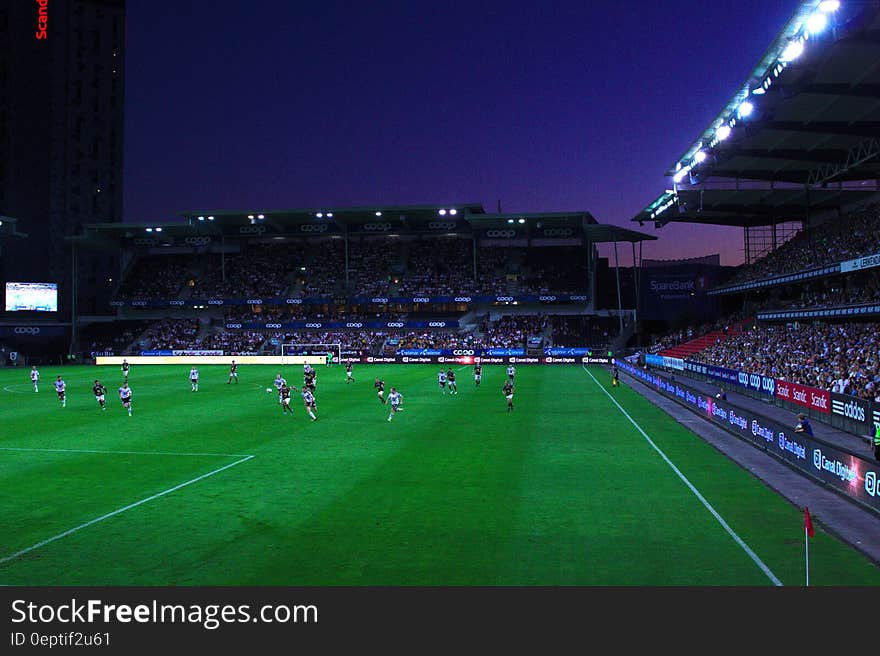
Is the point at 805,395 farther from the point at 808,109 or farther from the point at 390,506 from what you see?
the point at 390,506

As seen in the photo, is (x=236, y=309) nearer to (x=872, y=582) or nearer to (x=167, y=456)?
(x=167, y=456)

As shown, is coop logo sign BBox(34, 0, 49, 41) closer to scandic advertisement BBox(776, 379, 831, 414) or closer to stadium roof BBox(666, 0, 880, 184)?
stadium roof BBox(666, 0, 880, 184)

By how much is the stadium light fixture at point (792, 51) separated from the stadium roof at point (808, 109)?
0.03 metres

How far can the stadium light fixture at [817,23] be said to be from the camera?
20.5 metres

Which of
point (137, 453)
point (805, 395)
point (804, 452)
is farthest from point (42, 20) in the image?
point (804, 452)

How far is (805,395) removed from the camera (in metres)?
27.2

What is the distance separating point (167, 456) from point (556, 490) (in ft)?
37.8

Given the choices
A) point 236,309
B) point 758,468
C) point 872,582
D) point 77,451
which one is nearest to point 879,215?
point 758,468

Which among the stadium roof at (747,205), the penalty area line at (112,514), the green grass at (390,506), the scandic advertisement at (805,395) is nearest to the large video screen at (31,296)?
the green grass at (390,506)

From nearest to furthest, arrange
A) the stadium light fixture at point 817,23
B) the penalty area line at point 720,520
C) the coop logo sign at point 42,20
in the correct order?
the penalty area line at point 720,520, the stadium light fixture at point 817,23, the coop logo sign at point 42,20

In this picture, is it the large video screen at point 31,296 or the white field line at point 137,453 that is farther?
the large video screen at point 31,296

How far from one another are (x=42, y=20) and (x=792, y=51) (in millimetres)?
90525

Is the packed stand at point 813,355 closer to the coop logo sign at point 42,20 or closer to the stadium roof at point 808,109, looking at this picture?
the stadium roof at point 808,109

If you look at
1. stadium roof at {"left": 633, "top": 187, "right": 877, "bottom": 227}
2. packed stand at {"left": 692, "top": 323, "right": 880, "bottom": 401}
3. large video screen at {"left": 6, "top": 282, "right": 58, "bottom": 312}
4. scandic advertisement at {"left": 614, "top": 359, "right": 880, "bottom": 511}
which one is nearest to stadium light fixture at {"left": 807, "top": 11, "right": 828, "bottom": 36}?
packed stand at {"left": 692, "top": 323, "right": 880, "bottom": 401}
